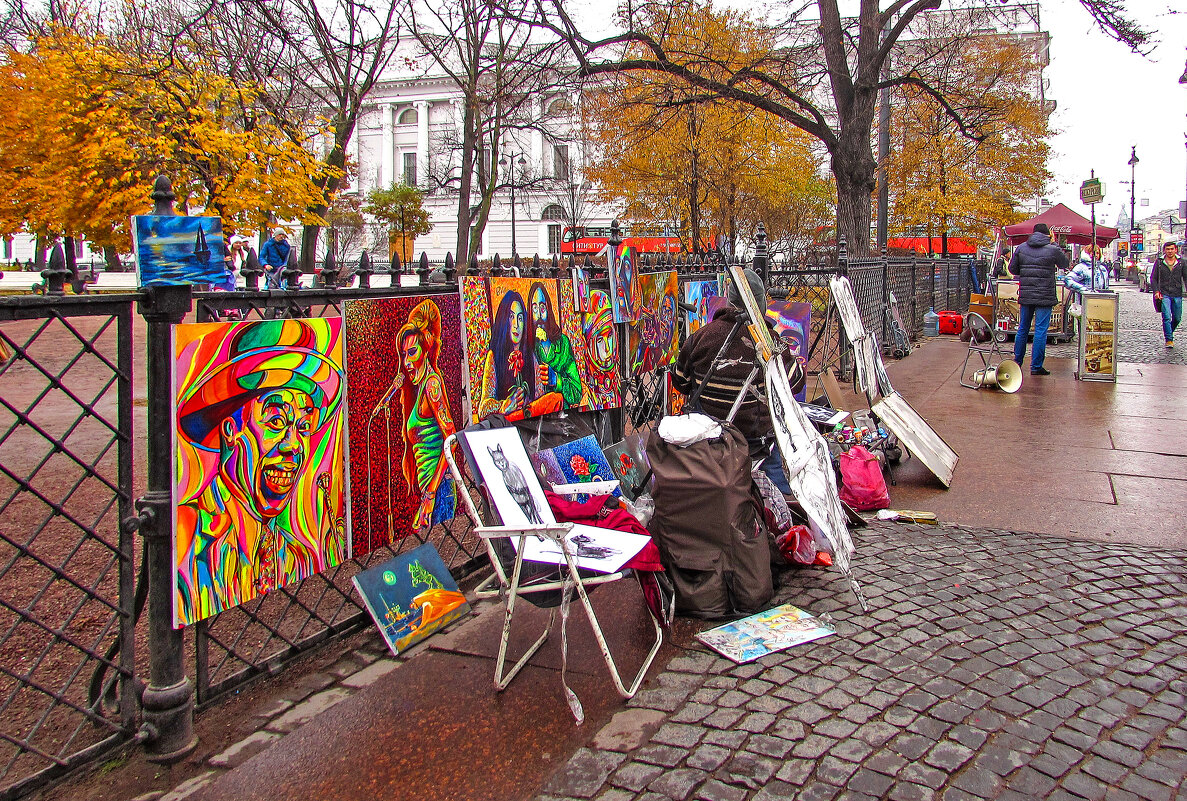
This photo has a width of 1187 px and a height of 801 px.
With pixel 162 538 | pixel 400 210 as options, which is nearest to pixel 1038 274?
pixel 162 538

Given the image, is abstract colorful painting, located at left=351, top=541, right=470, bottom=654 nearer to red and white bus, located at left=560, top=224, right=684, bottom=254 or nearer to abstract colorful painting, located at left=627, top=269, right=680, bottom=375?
abstract colorful painting, located at left=627, top=269, right=680, bottom=375

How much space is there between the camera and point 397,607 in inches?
149

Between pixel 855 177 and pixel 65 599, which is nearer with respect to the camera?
pixel 65 599

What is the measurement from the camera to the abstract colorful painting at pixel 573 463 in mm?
4027

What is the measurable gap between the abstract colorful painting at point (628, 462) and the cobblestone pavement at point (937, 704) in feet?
3.36

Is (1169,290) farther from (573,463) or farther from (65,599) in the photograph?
(65,599)

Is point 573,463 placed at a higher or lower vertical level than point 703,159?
lower

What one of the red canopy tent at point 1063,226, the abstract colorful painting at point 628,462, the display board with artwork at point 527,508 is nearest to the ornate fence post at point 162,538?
the display board with artwork at point 527,508

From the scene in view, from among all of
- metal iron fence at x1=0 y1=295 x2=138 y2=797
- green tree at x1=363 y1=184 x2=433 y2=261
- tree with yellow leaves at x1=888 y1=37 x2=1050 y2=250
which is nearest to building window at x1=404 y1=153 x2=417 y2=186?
green tree at x1=363 y1=184 x2=433 y2=261

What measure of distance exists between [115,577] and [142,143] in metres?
13.5

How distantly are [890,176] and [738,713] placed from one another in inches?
1179

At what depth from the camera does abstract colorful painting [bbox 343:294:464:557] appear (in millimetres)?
3574

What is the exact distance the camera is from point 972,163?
3009 centimetres

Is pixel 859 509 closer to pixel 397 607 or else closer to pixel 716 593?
pixel 716 593
